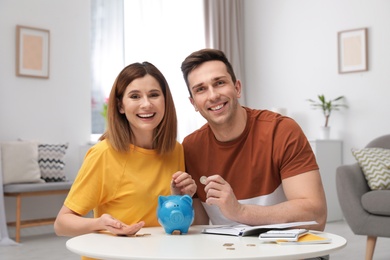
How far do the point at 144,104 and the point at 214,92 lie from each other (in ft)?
0.83

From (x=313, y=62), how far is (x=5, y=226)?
12.5 ft

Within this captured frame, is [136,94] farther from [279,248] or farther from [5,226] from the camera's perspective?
[5,226]

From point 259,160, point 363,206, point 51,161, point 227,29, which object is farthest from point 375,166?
point 227,29

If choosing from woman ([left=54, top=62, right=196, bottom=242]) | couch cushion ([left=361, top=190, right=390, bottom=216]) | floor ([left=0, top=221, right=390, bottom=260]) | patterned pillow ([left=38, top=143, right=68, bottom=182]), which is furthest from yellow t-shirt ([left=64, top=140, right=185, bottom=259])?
patterned pillow ([left=38, top=143, right=68, bottom=182])

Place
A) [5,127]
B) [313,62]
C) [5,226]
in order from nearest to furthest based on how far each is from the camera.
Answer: [5,226]
[5,127]
[313,62]

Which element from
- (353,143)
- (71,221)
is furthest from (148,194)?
(353,143)

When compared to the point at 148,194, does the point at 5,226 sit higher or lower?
lower

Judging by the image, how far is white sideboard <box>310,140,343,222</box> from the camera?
633cm

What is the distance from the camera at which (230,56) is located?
713 centimetres

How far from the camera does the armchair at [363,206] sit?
3.81 m

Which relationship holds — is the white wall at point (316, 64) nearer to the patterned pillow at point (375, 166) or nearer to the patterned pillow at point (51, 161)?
the patterned pillow at point (375, 166)

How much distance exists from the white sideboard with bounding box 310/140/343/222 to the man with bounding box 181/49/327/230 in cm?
433

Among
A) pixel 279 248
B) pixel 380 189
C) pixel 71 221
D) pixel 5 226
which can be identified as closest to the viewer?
pixel 279 248

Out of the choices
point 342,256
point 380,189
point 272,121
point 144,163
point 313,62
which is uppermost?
point 313,62
